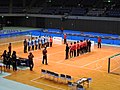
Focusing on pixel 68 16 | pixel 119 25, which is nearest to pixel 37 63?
pixel 119 25

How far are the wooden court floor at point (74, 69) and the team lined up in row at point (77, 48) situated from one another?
58 centimetres

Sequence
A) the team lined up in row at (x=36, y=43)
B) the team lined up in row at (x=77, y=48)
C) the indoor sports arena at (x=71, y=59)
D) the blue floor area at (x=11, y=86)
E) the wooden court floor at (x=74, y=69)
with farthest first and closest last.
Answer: the team lined up in row at (x=36, y=43)
the team lined up in row at (x=77, y=48)
the indoor sports arena at (x=71, y=59)
the wooden court floor at (x=74, y=69)
the blue floor area at (x=11, y=86)

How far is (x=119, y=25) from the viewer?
136 feet

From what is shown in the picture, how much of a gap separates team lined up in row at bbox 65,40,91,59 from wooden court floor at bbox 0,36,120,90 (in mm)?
584

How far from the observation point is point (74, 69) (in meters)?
21.7

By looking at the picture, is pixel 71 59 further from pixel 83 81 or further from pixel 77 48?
pixel 83 81

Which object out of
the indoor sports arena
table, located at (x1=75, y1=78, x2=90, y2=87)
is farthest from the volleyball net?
table, located at (x1=75, y1=78, x2=90, y2=87)

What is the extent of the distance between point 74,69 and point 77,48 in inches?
189

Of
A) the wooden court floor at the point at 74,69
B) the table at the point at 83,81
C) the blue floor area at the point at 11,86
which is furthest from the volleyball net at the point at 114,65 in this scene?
the blue floor area at the point at 11,86

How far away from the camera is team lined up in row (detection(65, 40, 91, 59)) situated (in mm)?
25364

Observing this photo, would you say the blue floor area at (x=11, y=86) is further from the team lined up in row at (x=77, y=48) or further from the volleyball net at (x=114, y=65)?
the team lined up in row at (x=77, y=48)

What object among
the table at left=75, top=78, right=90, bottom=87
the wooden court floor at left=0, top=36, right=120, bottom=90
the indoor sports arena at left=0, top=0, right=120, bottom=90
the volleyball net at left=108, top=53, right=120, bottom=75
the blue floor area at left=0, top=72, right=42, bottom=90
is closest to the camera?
the table at left=75, top=78, right=90, bottom=87

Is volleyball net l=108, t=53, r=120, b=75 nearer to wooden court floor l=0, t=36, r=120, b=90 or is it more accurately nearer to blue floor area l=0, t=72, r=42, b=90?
wooden court floor l=0, t=36, r=120, b=90

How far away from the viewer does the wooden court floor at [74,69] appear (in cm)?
1778
